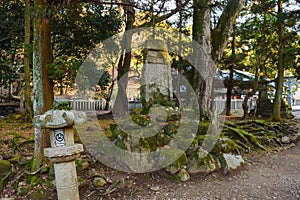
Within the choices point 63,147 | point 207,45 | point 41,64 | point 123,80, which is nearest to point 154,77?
point 207,45

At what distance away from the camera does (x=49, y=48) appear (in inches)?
144

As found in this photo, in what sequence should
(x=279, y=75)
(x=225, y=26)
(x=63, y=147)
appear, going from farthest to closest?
(x=279, y=75) < (x=225, y=26) < (x=63, y=147)

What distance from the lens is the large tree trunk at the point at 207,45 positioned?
567cm

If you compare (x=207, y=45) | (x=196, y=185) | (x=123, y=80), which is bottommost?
(x=196, y=185)

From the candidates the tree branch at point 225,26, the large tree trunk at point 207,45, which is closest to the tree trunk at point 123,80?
the large tree trunk at point 207,45

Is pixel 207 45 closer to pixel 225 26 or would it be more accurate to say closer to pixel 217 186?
pixel 225 26

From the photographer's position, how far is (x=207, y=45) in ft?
18.7

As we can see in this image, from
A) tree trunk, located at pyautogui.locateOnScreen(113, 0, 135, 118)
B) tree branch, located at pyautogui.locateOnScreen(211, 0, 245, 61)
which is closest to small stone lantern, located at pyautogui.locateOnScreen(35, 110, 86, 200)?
tree branch, located at pyautogui.locateOnScreen(211, 0, 245, 61)

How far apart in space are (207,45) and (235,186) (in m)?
3.36

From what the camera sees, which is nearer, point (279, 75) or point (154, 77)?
point (154, 77)

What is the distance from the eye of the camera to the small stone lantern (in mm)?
2668

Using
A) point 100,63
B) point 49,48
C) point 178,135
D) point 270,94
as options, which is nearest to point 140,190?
point 178,135

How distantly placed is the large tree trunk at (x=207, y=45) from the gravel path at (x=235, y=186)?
1.92 metres

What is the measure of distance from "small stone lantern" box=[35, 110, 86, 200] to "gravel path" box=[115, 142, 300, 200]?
78 centimetres
